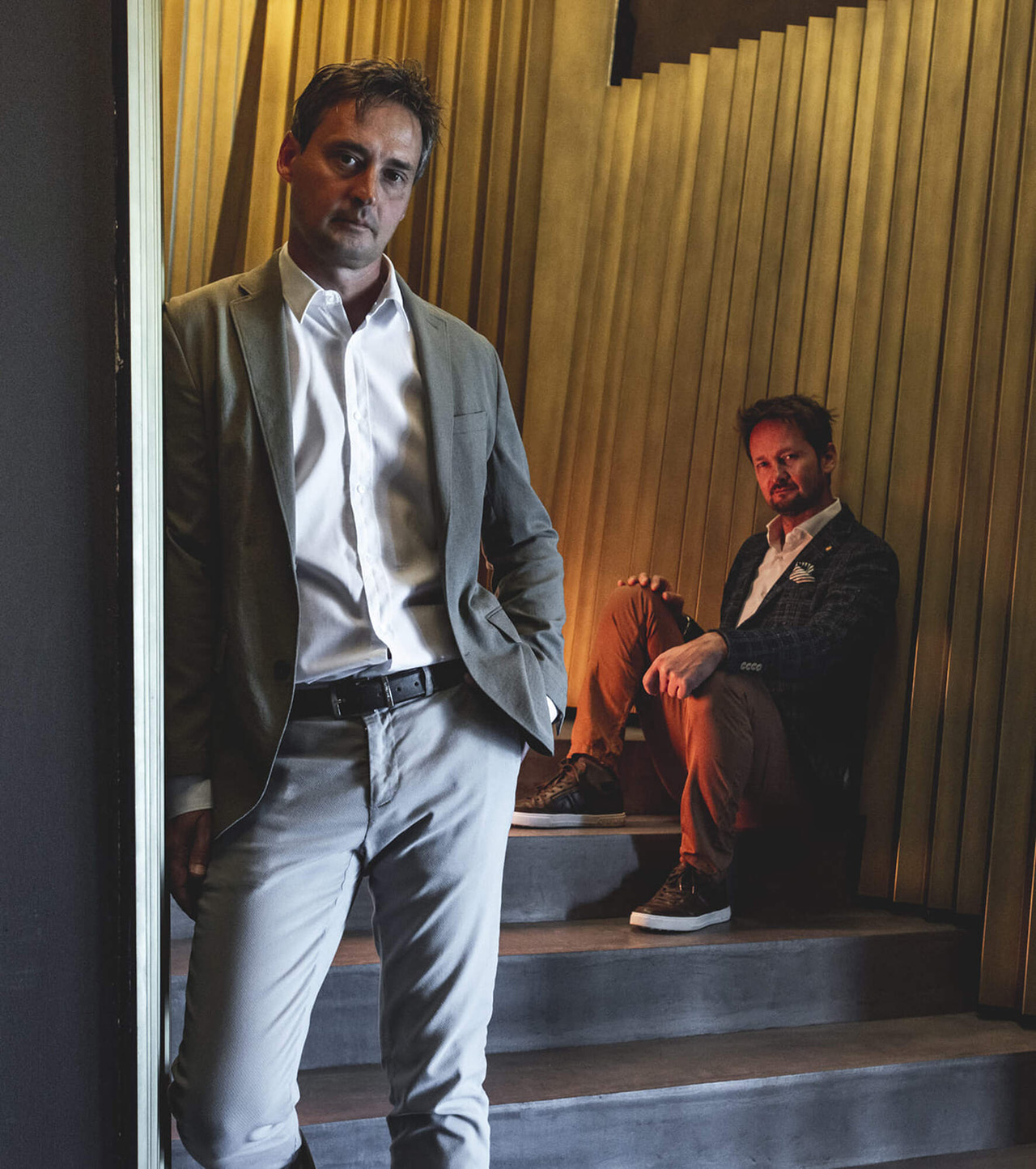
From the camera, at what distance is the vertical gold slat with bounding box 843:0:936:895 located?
269cm

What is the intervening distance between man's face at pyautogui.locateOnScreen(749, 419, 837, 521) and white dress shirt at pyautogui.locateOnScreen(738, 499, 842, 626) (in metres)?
0.05

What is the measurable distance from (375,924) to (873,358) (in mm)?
2141

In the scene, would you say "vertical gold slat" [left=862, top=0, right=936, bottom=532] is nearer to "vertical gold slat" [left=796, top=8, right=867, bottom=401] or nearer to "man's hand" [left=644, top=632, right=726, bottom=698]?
"vertical gold slat" [left=796, top=8, right=867, bottom=401]

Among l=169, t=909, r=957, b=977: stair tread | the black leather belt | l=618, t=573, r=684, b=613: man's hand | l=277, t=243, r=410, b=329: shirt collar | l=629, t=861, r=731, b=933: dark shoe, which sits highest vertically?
l=277, t=243, r=410, b=329: shirt collar

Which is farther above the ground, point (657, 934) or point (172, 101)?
point (172, 101)

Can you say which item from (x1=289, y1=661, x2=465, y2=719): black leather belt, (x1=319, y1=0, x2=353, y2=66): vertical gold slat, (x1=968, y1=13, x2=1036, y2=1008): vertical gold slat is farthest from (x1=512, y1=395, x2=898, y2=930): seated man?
(x1=319, y1=0, x2=353, y2=66): vertical gold slat

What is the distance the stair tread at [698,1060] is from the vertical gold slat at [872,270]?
1277mm

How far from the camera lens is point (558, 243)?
12.4 ft

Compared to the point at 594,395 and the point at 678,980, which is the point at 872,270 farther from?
the point at 678,980

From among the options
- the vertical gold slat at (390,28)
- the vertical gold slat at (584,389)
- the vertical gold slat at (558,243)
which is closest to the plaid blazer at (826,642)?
the vertical gold slat at (584,389)

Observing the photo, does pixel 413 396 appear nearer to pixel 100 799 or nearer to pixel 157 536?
pixel 157 536

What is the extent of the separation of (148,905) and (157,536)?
349 mm

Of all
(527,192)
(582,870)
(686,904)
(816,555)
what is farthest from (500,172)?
(686,904)

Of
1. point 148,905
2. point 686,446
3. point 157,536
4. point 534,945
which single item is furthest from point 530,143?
point 148,905
